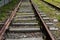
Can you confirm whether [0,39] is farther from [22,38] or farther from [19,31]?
[19,31]

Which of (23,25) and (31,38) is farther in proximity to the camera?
(23,25)

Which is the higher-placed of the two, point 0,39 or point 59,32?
point 0,39

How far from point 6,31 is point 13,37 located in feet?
1.80

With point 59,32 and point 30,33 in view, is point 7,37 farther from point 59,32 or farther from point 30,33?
point 59,32

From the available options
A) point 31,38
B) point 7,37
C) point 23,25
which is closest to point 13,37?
point 7,37

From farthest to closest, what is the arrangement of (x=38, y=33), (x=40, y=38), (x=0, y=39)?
1. (x=38, y=33)
2. (x=40, y=38)
3. (x=0, y=39)

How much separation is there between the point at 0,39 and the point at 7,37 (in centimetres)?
78

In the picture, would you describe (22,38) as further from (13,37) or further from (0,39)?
(0,39)

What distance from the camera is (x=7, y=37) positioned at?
Answer: 19.0 ft

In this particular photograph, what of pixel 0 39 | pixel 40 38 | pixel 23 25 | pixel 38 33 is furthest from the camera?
pixel 23 25

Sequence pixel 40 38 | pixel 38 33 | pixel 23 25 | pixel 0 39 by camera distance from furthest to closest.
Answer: pixel 23 25 < pixel 38 33 < pixel 40 38 < pixel 0 39

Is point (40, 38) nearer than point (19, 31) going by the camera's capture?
Yes

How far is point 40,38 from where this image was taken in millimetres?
5648

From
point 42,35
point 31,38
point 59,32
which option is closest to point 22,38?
point 31,38
